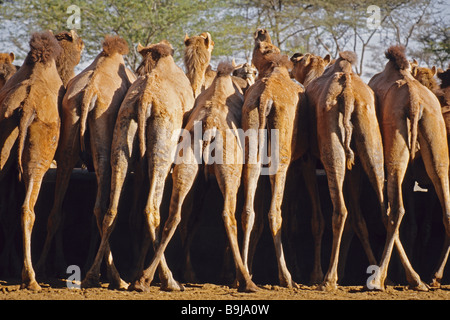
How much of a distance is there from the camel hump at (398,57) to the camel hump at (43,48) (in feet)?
14.2

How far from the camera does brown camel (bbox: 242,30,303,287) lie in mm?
7934

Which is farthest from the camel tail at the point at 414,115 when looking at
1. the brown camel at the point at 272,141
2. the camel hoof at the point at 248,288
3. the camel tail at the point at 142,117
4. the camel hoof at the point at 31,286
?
the camel hoof at the point at 31,286

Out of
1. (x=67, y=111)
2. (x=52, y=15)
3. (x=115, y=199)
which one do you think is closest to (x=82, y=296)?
(x=115, y=199)

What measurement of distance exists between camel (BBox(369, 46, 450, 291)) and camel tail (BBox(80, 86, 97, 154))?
11.6ft

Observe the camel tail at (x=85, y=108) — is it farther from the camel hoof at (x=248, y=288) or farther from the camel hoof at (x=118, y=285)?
the camel hoof at (x=248, y=288)

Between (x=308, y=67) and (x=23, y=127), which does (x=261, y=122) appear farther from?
(x=308, y=67)

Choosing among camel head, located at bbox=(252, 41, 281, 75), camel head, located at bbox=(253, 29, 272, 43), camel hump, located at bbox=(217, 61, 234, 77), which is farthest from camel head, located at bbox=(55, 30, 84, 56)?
camel head, located at bbox=(253, 29, 272, 43)

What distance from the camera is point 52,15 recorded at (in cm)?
2220

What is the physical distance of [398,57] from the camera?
9.06 meters

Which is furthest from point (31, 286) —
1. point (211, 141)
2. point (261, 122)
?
point (261, 122)

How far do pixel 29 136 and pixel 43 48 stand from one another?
133cm

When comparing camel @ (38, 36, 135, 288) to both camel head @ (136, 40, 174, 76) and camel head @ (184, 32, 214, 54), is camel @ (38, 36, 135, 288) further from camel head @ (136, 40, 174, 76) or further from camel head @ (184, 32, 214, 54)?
camel head @ (184, 32, 214, 54)

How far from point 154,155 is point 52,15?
15839 mm

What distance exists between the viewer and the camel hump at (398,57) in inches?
354
